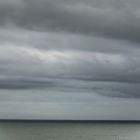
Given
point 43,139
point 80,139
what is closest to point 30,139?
point 43,139

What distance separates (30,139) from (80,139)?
74.5ft

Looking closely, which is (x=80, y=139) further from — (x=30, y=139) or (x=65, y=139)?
(x=30, y=139)

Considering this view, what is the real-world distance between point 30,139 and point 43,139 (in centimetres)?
543

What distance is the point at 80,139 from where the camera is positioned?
194 metres

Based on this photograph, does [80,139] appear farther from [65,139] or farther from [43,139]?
[43,139]

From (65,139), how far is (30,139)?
1596 centimetres

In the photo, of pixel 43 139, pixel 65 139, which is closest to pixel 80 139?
pixel 65 139

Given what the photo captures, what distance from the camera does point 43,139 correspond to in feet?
599

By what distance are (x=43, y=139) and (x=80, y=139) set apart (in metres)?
18.7

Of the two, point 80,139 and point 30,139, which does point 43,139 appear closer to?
point 30,139

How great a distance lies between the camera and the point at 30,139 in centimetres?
18375

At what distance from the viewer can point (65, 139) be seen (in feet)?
627
